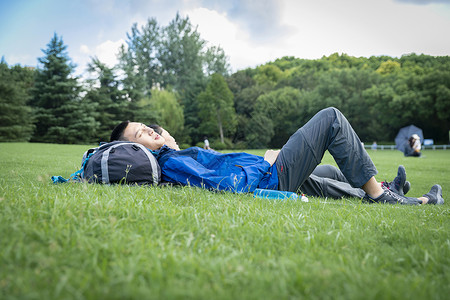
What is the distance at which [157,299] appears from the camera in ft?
3.39

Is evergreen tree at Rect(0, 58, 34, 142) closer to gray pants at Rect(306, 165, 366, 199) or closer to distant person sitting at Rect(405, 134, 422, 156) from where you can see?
gray pants at Rect(306, 165, 366, 199)

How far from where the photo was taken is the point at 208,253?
4.96 ft

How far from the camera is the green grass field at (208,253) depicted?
113 cm

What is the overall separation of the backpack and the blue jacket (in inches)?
8.9

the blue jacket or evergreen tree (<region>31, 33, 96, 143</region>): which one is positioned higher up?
evergreen tree (<region>31, 33, 96, 143</region>)

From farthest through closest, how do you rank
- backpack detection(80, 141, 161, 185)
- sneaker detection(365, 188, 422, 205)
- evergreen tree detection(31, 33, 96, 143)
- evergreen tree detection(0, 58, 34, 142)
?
evergreen tree detection(31, 33, 96, 143) < evergreen tree detection(0, 58, 34, 142) < sneaker detection(365, 188, 422, 205) < backpack detection(80, 141, 161, 185)

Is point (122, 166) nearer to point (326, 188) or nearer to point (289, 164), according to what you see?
point (289, 164)

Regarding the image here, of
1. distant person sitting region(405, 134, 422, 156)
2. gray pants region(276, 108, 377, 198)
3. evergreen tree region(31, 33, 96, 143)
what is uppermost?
evergreen tree region(31, 33, 96, 143)

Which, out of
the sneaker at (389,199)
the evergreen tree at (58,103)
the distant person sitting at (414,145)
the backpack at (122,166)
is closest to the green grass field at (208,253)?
the backpack at (122,166)

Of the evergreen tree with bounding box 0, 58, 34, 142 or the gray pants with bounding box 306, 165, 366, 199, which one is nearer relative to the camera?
the gray pants with bounding box 306, 165, 366, 199

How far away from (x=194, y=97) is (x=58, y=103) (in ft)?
81.0

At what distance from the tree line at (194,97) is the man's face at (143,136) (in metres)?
24.8

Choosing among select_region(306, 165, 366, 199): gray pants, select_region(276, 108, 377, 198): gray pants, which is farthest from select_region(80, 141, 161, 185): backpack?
select_region(306, 165, 366, 199): gray pants

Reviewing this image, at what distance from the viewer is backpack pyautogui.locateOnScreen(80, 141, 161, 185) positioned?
3197 mm
